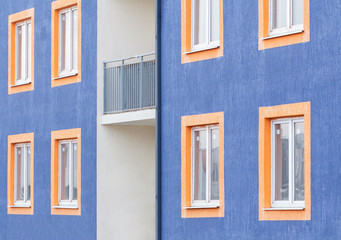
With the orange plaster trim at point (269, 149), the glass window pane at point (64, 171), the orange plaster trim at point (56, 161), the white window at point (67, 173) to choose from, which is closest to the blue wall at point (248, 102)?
the orange plaster trim at point (269, 149)

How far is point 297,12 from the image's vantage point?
67.9ft

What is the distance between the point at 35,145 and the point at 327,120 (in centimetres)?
1154

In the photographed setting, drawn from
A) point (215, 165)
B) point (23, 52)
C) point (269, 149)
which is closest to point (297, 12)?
point (269, 149)

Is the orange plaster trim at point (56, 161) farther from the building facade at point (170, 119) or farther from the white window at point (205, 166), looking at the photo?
the white window at point (205, 166)

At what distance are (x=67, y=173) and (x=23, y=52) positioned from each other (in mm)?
4332

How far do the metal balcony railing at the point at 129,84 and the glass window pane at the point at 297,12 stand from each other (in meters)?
5.11

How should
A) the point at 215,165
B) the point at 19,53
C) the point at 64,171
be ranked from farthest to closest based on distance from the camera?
the point at 19,53 → the point at 64,171 → the point at 215,165

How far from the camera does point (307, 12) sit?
2017 cm

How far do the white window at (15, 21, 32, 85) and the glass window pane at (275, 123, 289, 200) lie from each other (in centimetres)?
1070

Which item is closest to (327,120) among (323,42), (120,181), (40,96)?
(323,42)

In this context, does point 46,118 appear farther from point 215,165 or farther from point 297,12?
point 297,12

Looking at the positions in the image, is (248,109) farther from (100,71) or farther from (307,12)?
(100,71)

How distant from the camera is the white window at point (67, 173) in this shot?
1080 inches

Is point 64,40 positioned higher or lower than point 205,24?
higher
